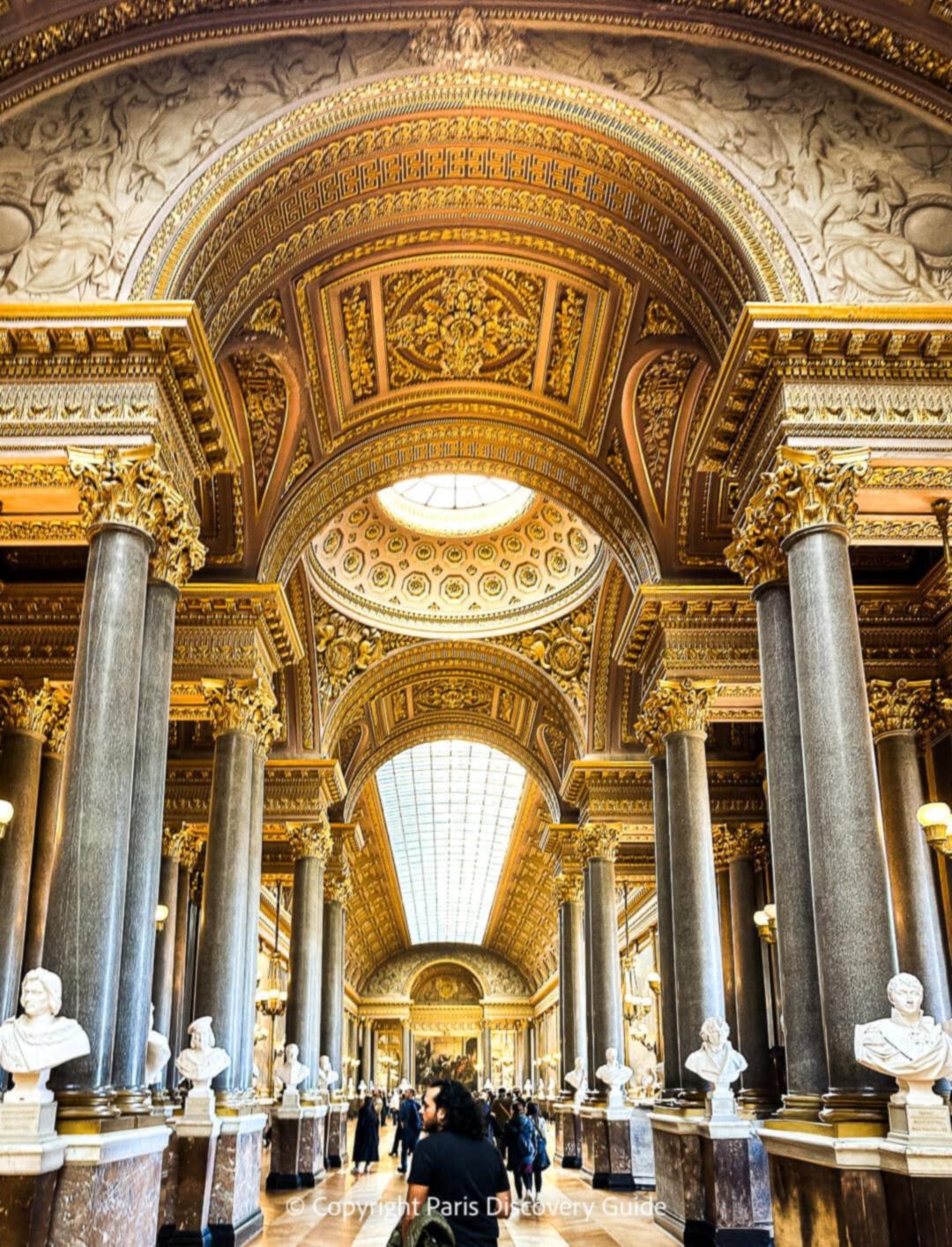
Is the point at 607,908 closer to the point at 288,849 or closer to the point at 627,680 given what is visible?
the point at 627,680

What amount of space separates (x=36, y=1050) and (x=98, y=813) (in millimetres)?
1546

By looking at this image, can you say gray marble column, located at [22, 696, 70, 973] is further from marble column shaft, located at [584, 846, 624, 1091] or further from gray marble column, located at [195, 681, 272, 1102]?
marble column shaft, located at [584, 846, 624, 1091]

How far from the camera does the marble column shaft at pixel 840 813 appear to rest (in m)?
7.45

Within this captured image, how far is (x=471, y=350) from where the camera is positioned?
45.3ft

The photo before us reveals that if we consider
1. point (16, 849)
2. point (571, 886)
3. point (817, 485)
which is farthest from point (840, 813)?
point (571, 886)

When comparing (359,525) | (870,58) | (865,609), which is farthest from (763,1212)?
(359,525)

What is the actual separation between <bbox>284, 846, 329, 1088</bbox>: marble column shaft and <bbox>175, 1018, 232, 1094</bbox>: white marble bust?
817 cm

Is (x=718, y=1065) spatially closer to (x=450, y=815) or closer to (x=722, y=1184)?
(x=722, y=1184)

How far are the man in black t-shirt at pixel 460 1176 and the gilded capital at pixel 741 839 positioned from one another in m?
15.0

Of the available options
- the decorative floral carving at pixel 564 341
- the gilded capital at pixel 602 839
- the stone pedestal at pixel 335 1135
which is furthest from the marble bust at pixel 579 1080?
the decorative floral carving at pixel 564 341

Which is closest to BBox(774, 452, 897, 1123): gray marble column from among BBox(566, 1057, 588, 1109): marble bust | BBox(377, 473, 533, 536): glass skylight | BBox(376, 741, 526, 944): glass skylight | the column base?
the column base

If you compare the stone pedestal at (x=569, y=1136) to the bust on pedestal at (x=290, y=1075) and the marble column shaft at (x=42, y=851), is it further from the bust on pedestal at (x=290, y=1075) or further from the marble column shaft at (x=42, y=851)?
the marble column shaft at (x=42, y=851)

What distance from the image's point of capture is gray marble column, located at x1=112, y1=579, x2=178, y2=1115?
331 inches

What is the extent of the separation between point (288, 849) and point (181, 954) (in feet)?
9.91
